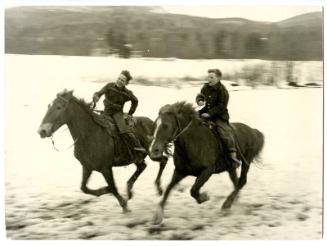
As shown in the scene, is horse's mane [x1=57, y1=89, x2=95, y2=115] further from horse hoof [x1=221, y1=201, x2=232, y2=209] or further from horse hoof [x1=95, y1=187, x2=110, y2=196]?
horse hoof [x1=221, y1=201, x2=232, y2=209]

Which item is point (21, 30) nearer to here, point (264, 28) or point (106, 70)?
point (106, 70)

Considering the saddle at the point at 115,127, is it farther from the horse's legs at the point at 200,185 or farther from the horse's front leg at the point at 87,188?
the horse's legs at the point at 200,185

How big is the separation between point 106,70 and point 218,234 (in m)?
2.16

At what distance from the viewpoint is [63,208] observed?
503cm

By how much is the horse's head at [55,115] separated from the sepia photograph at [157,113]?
258mm

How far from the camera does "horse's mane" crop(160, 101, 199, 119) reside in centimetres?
442

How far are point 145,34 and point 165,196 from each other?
1830 millimetres

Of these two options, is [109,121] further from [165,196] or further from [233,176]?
[233,176]

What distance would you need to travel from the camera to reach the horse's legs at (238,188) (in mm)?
5016

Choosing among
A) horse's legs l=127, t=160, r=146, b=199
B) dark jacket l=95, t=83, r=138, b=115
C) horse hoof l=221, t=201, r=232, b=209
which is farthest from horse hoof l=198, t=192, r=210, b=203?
dark jacket l=95, t=83, r=138, b=115

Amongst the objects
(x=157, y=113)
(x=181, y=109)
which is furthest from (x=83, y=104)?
(x=181, y=109)

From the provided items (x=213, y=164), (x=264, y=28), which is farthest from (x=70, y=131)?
(x=264, y=28)

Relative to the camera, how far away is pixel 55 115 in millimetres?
4633

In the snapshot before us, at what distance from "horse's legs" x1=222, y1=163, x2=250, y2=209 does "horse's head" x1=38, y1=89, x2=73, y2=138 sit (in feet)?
6.36
